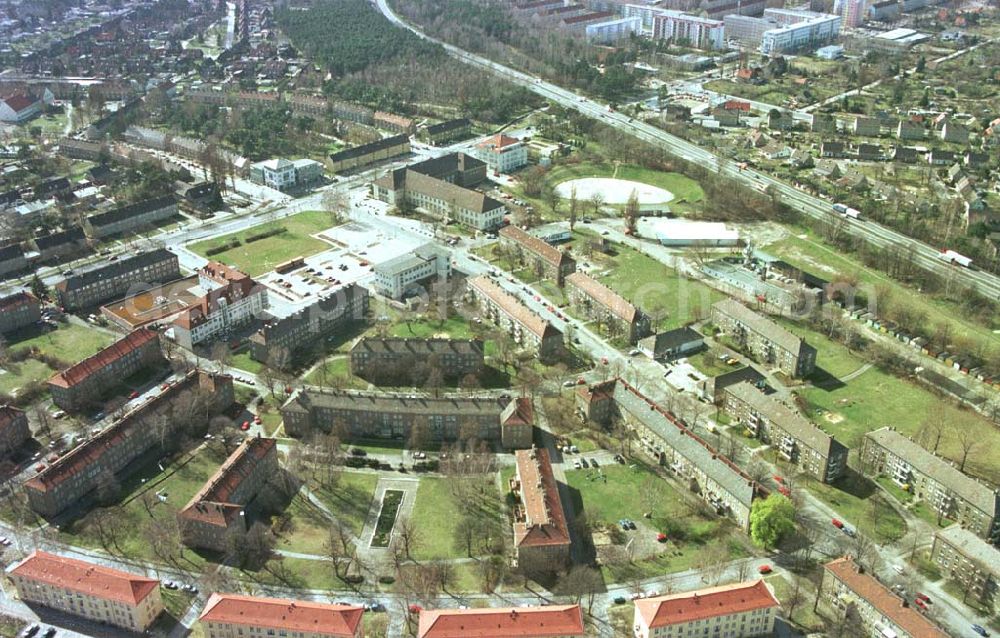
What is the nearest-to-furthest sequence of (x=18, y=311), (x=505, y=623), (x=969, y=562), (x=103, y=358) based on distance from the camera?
(x=505, y=623) < (x=969, y=562) < (x=103, y=358) < (x=18, y=311)

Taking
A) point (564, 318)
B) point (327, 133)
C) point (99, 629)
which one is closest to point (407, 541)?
point (99, 629)

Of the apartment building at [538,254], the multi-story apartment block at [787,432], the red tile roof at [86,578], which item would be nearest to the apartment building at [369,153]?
the apartment building at [538,254]

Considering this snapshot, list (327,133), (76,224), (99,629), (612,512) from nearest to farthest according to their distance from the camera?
(99,629) < (612,512) < (76,224) < (327,133)

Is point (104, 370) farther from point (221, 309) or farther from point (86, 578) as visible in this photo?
point (86, 578)

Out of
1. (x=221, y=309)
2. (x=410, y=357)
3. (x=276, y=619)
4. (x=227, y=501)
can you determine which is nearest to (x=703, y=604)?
(x=276, y=619)

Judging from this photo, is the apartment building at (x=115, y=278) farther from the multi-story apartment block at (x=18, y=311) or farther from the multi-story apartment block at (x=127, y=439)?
the multi-story apartment block at (x=127, y=439)

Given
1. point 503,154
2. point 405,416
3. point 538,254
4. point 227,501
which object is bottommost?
point 227,501

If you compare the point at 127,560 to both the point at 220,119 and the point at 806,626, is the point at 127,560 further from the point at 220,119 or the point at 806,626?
the point at 220,119
